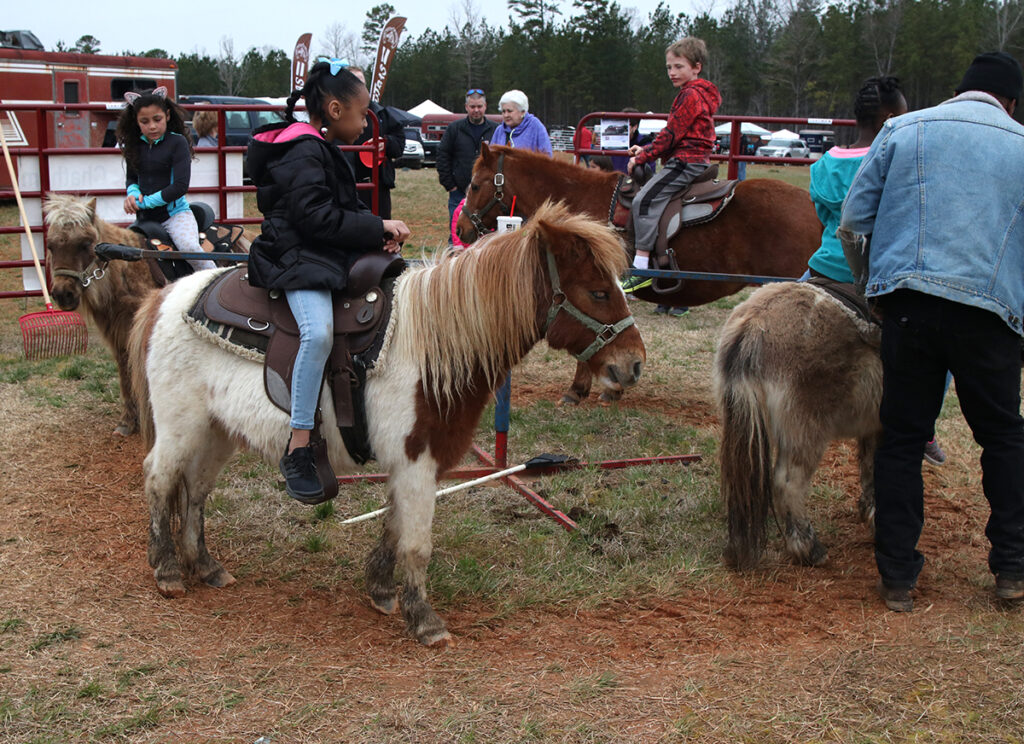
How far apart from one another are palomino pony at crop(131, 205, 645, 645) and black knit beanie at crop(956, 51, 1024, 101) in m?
1.71

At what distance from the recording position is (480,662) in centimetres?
342

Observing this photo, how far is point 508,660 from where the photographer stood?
11.3 feet

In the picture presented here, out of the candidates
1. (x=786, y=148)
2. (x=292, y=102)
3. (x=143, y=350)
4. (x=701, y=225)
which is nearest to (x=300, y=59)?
(x=701, y=225)

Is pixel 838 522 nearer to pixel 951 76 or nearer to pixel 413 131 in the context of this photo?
pixel 413 131

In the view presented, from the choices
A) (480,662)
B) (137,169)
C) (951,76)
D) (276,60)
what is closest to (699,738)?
(480,662)

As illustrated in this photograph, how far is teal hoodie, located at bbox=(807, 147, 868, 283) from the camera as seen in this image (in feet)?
14.2

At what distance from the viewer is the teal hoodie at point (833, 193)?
170 inches

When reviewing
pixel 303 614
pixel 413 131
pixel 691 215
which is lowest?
pixel 303 614

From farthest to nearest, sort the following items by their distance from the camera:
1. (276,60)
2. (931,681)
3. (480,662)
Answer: (276,60) < (480,662) < (931,681)

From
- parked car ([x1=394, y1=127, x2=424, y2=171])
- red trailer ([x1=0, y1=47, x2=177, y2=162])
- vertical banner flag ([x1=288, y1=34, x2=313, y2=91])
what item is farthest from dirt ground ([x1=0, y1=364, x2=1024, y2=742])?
parked car ([x1=394, y1=127, x2=424, y2=171])

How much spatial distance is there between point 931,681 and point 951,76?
171 feet

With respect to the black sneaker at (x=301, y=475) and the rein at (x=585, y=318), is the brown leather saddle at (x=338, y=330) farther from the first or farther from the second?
the rein at (x=585, y=318)

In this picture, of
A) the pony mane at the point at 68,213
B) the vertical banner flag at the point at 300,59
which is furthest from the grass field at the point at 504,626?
the vertical banner flag at the point at 300,59

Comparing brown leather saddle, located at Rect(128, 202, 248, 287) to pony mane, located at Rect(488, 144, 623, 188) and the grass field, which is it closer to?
the grass field
